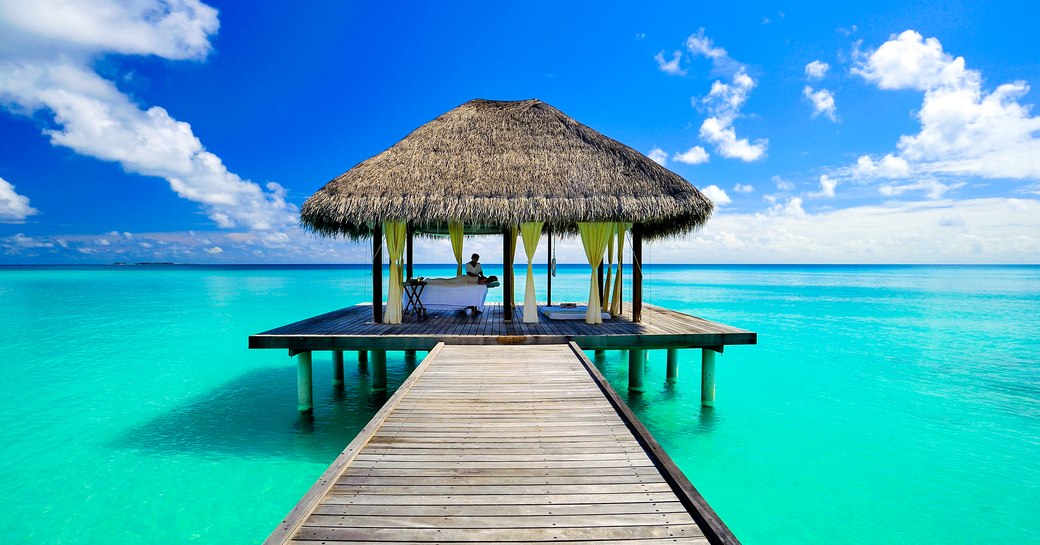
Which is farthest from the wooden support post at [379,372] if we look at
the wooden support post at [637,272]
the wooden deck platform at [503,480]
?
the wooden support post at [637,272]

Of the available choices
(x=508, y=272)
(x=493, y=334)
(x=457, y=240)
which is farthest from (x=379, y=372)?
(x=457, y=240)

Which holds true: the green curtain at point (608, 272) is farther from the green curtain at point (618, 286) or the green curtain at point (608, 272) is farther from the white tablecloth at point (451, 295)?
the white tablecloth at point (451, 295)

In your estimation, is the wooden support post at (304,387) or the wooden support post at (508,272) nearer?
the wooden support post at (304,387)

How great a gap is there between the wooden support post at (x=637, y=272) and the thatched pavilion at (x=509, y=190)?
2cm

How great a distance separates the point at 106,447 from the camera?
232 inches

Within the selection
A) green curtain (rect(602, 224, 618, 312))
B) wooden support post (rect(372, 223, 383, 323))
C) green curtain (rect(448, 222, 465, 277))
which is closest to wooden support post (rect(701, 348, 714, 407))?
green curtain (rect(602, 224, 618, 312))

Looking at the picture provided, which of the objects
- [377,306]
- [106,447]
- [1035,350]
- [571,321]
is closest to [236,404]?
[106,447]

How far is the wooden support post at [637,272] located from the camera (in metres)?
7.34

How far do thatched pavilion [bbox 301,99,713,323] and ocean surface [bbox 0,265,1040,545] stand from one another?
2.15 meters

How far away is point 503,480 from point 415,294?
17.7ft

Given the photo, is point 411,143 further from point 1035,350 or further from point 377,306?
point 1035,350

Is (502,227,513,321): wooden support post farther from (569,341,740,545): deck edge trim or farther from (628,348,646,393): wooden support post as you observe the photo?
(569,341,740,545): deck edge trim

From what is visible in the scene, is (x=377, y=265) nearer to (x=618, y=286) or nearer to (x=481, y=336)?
(x=481, y=336)

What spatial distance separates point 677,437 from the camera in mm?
6176
